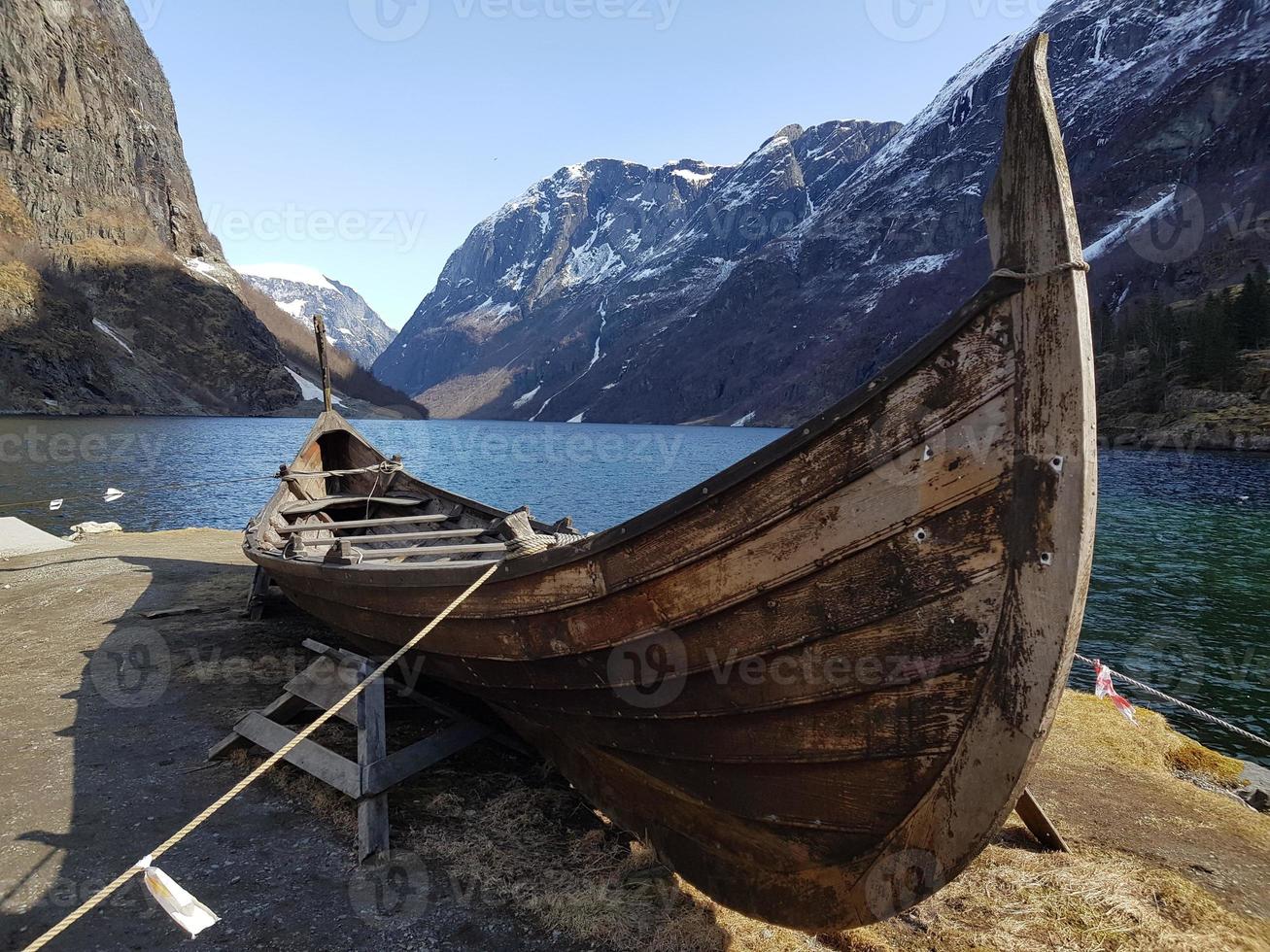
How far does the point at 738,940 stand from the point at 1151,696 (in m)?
10.1

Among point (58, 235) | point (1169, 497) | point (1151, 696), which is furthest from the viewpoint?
point (58, 235)

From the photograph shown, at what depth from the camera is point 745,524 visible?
11.1 feet

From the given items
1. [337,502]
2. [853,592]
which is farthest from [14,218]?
[853,592]

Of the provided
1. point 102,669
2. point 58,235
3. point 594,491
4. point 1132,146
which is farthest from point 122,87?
point 1132,146

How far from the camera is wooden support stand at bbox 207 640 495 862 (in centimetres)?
468

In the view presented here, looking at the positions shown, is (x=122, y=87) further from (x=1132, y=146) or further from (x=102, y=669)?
(x=1132, y=146)

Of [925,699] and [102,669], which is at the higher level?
[925,699]

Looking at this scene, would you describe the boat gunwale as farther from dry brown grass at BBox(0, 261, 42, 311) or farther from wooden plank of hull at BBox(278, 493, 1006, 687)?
dry brown grass at BBox(0, 261, 42, 311)

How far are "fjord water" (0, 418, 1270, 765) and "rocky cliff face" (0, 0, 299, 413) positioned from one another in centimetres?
3154

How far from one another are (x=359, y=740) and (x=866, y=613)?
3.59 meters

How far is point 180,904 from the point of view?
9.92ft

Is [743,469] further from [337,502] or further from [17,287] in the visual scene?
[17,287]

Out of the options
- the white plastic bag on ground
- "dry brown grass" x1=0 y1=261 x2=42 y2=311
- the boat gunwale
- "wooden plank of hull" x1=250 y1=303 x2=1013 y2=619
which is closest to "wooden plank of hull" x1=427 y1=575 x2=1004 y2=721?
"wooden plank of hull" x1=250 y1=303 x2=1013 y2=619

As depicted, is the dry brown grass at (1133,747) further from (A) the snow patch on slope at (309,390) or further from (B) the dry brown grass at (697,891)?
(A) the snow patch on slope at (309,390)
